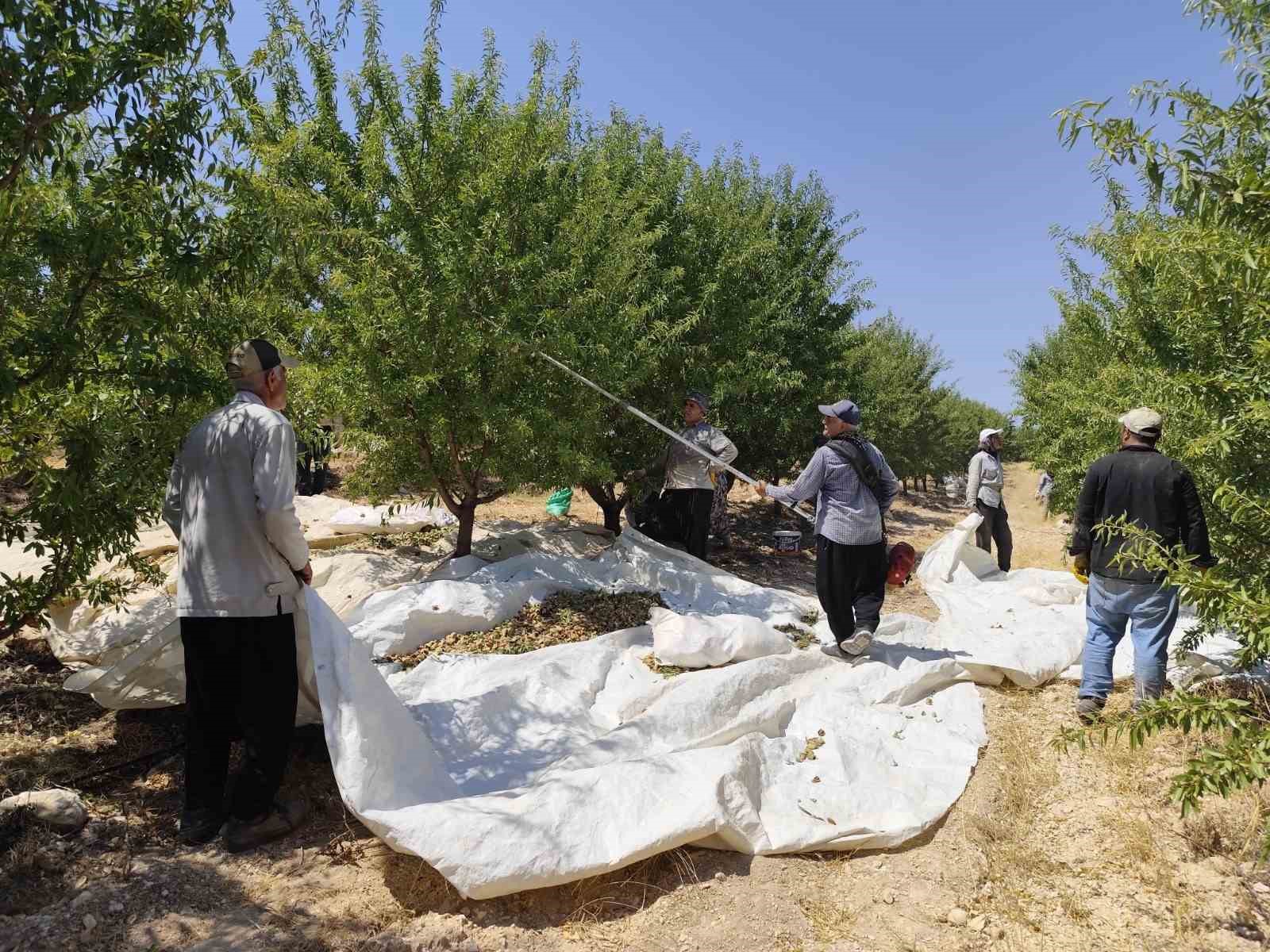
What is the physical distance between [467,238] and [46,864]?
4416mm

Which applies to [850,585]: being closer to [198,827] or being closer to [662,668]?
[662,668]

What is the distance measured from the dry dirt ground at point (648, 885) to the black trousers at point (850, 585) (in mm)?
1502

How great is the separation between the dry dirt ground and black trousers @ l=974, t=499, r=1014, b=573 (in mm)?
5337

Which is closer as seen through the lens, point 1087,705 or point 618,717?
point 618,717

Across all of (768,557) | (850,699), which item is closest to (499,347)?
(850,699)

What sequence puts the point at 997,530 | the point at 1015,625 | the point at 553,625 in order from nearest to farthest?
the point at 553,625
the point at 1015,625
the point at 997,530

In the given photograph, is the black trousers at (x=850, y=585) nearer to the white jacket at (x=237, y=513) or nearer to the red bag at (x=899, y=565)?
the red bag at (x=899, y=565)

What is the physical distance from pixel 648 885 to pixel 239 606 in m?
1.89

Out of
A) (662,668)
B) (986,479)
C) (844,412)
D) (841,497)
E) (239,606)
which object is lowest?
(662,668)

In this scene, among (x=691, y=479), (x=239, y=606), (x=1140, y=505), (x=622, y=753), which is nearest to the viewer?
(x=239, y=606)

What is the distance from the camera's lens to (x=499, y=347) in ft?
19.3

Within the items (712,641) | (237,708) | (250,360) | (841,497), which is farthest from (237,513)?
(841,497)

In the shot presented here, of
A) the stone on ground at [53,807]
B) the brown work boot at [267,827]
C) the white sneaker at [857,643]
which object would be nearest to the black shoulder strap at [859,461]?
the white sneaker at [857,643]

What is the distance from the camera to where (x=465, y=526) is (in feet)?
21.8
